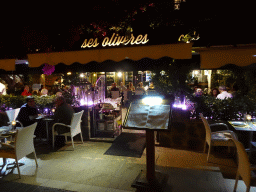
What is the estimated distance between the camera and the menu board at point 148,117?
3221 mm

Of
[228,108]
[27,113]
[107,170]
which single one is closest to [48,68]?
[27,113]

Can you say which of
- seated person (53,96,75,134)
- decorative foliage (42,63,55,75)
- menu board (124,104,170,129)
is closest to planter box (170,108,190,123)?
menu board (124,104,170,129)

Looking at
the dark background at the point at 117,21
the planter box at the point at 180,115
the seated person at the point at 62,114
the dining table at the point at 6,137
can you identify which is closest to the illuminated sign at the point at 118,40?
the dark background at the point at 117,21

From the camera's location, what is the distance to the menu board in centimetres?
322

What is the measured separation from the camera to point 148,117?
3.35 metres

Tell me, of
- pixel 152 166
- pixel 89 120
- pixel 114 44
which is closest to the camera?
pixel 152 166

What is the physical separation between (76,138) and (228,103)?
460cm

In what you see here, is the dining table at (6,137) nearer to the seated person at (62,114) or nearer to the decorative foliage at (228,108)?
the seated person at (62,114)

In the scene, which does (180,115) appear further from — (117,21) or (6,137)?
(6,137)

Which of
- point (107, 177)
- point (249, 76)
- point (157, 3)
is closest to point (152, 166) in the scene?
point (107, 177)

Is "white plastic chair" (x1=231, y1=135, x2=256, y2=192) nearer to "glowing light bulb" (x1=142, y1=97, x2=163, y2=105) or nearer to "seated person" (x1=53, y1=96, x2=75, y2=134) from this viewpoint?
"glowing light bulb" (x1=142, y1=97, x2=163, y2=105)

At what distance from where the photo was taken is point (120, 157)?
492 cm

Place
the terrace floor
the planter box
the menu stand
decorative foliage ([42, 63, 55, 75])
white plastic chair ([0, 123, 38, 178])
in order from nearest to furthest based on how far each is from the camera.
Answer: the menu stand, the terrace floor, white plastic chair ([0, 123, 38, 178]), the planter box, decorative foliage ([42, 63, 55, 75])

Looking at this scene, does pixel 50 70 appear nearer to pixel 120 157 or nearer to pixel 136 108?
pixel 120 157
